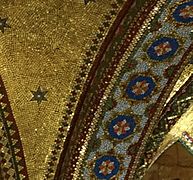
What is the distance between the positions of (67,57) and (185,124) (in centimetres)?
120

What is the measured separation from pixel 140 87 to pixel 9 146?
0.78 m

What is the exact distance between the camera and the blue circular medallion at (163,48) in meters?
3.11

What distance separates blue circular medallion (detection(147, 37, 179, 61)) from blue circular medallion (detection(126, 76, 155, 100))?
0.16 m

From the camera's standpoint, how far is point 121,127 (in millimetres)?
3488

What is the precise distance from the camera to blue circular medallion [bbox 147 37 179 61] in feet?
10.2

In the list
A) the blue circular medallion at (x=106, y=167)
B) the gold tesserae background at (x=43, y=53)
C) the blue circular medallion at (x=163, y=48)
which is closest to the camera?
the gold tesserae background at (x=43, y=53)

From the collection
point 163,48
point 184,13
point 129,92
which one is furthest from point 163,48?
point 129,92

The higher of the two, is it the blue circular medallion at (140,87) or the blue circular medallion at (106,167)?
the blue circular medallion at (140,87)

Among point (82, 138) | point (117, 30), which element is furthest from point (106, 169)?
point (117, 30)

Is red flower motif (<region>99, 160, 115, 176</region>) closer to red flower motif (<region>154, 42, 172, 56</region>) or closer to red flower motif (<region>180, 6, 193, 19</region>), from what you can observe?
red flower motif (<region>154, 42, 172, 56</region>)

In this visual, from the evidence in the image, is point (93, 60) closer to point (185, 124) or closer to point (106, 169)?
point (106, 169)

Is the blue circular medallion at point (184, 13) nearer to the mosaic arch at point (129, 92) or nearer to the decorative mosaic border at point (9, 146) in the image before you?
the mosaic arch at point (129, 92)

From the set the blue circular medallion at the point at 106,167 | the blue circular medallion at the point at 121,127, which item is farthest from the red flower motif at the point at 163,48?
the blue circular medallion at the point at 106,167

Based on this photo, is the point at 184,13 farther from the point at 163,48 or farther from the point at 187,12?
the point at 163,48
